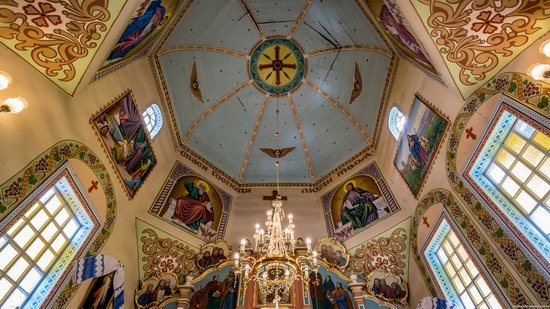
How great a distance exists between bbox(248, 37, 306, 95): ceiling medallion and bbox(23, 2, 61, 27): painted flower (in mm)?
8798

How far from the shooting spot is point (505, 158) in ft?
22.1

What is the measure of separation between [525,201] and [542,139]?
1143 millimetres

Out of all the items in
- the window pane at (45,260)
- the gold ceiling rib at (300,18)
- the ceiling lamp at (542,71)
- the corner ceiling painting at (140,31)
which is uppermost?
the gold ceiling rib at (300,18)

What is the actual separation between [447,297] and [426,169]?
10.5ft

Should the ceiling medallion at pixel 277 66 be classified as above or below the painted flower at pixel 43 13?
above

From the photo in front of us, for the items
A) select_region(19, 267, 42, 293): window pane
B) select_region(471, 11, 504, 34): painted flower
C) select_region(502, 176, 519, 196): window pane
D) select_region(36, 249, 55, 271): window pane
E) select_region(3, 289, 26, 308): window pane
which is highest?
select_region(471, 11, 504, 34): painted flower

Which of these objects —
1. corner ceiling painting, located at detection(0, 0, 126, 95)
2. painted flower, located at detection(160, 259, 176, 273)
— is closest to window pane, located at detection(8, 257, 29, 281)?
corner ceiling painting, located at detection(0, 0, 126, 95)

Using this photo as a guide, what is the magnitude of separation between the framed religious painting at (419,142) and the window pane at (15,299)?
9.34 meters

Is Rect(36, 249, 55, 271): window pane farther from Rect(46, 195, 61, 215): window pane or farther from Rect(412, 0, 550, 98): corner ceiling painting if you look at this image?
Rect(412, 0, 550, 98): corner ceiling painting

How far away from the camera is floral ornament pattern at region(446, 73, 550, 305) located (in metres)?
5.62

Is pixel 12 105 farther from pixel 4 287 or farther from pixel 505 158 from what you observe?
pixel 505 158

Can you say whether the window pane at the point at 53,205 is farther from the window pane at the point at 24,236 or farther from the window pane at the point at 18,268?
the window pane at the point at 18,268

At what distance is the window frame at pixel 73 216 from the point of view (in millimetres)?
5945

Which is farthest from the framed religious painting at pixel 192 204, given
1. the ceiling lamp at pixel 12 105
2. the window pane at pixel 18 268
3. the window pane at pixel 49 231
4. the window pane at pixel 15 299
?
the ceiling lamp at pixel 12 105
